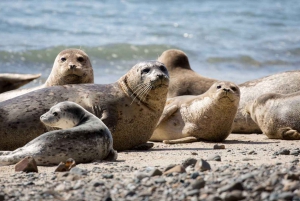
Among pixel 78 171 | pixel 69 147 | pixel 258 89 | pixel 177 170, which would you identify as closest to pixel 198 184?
pixel 177 170

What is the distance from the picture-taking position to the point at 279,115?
8.92 meters

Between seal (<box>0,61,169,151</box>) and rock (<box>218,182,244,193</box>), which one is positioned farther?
seal (<box>0,61,169,151</box>)

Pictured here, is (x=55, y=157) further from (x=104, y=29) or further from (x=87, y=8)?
(x=87, y=8)

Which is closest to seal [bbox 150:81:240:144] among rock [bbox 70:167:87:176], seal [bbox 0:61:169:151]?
seal [bbox 0:61:169:151]

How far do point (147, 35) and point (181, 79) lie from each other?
31.1 feet

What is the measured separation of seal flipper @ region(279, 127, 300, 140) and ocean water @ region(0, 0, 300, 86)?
196 inches

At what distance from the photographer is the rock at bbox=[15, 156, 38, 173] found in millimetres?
5988

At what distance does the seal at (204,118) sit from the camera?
8711 millimetres

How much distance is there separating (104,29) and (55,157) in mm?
15080

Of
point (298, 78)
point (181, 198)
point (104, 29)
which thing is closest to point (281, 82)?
point (298, 78)

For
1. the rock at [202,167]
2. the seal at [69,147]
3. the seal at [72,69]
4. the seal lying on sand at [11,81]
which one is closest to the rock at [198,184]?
the rock at [202,167]

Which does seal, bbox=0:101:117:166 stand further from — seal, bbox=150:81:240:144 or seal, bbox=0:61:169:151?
seal, bbox=150:81:240:144

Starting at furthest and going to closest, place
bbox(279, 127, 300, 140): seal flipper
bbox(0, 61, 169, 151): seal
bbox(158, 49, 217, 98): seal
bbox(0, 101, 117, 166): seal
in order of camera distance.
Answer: bbox(158, 49, 217, 98): seal < bbox(279, 127, 300, 140): seal flipper < bbox(0, 61, 169, 151): seal < bbox(0, 101, 117, 166): seal

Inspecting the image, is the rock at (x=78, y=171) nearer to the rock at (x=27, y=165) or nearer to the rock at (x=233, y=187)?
the rock at (x=27, y=165)
